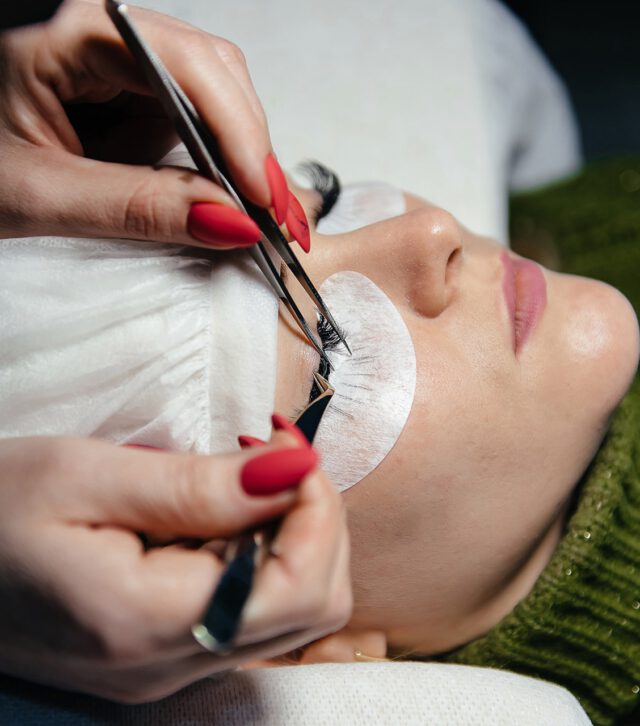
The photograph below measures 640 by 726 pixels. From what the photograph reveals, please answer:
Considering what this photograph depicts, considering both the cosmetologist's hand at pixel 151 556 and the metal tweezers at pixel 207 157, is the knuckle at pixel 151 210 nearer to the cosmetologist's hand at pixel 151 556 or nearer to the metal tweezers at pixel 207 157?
the metal tweezers at pixel 207 157

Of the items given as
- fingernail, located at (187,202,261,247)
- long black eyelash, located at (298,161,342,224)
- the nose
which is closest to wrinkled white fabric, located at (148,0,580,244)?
long black eyelash, located at (298,161,342,224)

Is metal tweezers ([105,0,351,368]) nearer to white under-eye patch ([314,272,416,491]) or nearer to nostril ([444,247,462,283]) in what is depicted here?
white under-eye patch ([314,272,416,491])

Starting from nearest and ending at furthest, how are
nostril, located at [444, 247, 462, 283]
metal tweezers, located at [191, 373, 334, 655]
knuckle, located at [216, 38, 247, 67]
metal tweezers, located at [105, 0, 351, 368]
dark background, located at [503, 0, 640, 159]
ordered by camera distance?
metal tweezers, located at [191, 373, 334, 655] < metal tweezers, located at [105, 0, 351, 368] < knuckle, located at [216, 38, 247, 67] < nostril, located at [444, 247, 462, 283] < dark background, located at [503, 0, 640, 159]

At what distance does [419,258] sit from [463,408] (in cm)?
18

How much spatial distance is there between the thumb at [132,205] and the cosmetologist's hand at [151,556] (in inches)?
9.0

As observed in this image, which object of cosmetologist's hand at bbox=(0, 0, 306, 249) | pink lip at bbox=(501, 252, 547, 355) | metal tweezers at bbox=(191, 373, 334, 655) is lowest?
pink lip at bbox=(501, 252, 547, 355)

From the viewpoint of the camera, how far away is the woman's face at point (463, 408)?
2.95 ft

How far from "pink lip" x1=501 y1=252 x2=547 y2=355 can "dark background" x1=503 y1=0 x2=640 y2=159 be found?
45.5 inches

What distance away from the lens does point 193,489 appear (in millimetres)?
602

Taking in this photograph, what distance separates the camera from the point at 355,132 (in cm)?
152

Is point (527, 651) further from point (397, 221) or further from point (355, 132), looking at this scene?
point (355, 132)

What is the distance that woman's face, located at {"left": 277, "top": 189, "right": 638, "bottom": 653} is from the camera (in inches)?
35.4

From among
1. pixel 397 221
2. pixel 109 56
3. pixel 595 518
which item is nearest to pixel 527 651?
pixel 595 518

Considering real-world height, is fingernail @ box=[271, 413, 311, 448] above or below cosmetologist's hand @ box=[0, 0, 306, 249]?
below
